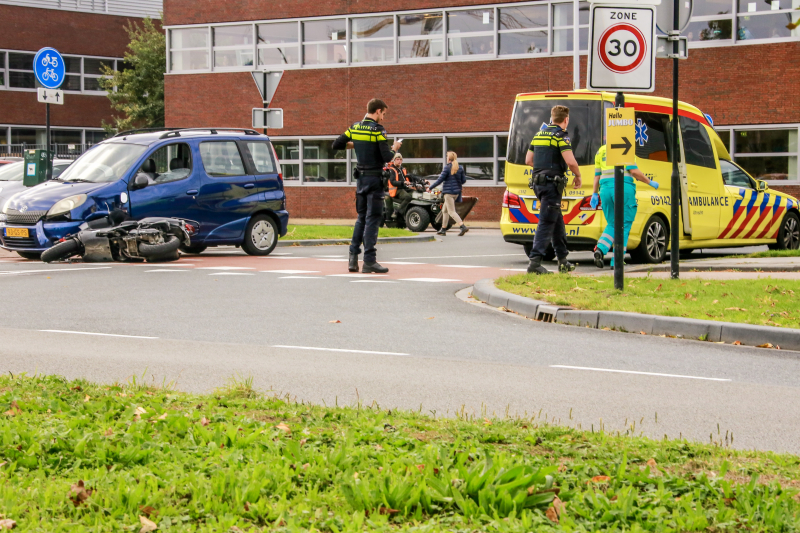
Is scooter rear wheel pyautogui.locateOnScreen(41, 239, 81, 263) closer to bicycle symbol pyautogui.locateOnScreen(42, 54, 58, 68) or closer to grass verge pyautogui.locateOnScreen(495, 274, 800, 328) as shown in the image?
grass verge pyautogui.locateOnScreen(495, 274, 800, 328)

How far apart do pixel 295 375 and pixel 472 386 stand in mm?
1163

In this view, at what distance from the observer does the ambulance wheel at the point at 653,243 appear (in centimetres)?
1516

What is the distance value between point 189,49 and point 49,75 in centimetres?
1618

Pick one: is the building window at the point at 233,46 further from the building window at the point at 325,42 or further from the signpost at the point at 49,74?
the signpost at the point at 49,74

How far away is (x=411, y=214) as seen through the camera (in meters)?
25.8

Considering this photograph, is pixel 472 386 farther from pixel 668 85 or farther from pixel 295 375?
pixel 668 85

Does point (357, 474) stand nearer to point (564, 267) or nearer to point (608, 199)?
point (564, 267)

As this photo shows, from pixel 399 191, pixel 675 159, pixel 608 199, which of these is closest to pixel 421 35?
pixel 399 191

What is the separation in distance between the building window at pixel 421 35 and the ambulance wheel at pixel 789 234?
53.7 ft

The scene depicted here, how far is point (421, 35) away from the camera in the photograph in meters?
32.9

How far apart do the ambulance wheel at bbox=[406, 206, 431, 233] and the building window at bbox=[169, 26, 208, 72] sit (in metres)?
13.8

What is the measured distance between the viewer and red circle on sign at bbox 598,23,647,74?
1059 cm

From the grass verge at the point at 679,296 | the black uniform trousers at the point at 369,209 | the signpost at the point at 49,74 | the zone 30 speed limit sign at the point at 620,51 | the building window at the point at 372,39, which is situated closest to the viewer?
the grass verge at the point at 679,296

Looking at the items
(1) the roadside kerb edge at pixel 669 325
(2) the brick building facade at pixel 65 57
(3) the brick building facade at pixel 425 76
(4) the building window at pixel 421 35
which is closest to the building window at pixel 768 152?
(3) the brick building facade at pixel 425 76
